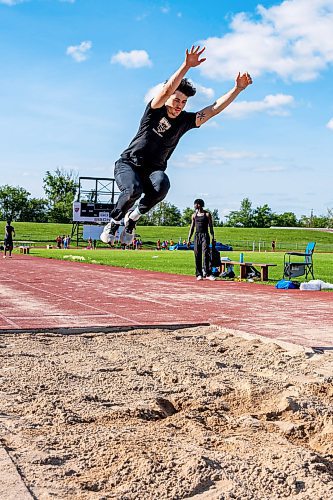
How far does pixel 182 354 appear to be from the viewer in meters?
5.72

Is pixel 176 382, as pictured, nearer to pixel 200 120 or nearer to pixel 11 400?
pixel 11 400

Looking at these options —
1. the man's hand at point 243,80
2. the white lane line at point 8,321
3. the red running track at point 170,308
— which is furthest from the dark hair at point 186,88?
the white lane line at point 8,321

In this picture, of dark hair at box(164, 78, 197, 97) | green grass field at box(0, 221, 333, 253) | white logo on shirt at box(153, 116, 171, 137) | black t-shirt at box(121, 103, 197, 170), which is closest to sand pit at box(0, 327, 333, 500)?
black t-shirt at box(121, 103, 197, 170)

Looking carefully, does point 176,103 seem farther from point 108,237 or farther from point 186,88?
point 108,237

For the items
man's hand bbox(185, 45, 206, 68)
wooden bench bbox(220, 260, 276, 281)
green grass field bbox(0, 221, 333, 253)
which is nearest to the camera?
man's hand bbox(185, 45, 206, 68)

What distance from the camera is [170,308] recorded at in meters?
9.63

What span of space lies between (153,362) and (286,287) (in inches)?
360

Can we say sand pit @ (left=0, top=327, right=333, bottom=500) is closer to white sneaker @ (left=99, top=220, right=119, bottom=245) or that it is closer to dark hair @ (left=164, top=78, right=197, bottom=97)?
white sneaker @ (left=99, top=220, right=119, bottom=245)

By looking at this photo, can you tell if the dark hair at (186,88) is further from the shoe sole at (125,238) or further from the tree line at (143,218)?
the tree line at (143,218)

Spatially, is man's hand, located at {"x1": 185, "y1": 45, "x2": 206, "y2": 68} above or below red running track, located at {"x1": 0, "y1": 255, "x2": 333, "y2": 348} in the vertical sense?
above

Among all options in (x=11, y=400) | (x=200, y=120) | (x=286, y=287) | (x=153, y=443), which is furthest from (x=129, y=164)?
(x=286, y=287)

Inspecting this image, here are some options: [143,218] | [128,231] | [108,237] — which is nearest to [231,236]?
[143,218]

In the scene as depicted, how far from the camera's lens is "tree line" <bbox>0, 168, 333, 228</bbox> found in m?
93.4

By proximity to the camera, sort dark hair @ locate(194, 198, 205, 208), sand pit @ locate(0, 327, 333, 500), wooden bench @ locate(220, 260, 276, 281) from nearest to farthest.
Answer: sand pit @ locate(0, 327, 333, 500), dark hair @ locate(194, 198, 205, 208), wooden bench @ locate(220, 260, 276, 281)
